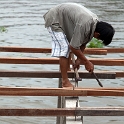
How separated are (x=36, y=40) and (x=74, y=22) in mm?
10288

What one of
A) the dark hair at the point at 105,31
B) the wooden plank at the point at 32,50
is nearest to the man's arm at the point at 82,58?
the dark hair at the point at 105,31

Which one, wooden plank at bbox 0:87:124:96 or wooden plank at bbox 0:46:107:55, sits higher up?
wooden plank at bbox 0:87:124:96

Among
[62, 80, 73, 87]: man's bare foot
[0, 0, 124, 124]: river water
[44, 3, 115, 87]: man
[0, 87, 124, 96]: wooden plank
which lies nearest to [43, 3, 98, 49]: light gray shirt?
[44, 3, 115, 87]: man

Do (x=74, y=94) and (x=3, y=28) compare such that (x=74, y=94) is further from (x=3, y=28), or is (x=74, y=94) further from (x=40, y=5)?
(x=40, y=5)

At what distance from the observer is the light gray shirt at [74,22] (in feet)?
21.1

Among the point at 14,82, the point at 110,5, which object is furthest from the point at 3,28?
the point at 110,5

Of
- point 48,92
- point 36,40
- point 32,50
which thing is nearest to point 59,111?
point 48,92

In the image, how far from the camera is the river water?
10484mm

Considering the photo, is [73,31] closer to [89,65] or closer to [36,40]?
[89,65]

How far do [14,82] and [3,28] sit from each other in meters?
6.90

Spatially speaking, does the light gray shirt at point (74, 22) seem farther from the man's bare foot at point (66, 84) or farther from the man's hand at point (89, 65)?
the man's bare foot at point (66, 84)

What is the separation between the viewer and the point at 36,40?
16875 millimetres

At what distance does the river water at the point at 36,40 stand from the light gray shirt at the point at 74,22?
123 inches

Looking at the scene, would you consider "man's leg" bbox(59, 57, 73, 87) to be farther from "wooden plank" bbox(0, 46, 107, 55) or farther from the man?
"wooden plank" bbox(0, 46, 107, 55)
